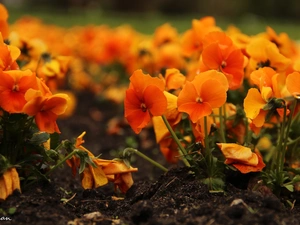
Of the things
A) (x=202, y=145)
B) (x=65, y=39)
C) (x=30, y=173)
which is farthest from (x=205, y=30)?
(x=65, y=39)

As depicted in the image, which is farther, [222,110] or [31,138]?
[222,110]

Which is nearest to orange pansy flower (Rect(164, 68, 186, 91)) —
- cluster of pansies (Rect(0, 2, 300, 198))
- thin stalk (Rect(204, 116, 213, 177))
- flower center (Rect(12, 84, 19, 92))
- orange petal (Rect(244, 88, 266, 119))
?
cluster of pansies (Rect(0, 2, 300, 198))

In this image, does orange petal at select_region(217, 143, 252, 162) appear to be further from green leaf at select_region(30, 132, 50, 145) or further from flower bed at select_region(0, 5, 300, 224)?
green leaf at select_region(30, 132, 50, 145)

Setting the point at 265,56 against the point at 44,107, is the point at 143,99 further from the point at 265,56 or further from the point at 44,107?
the point at 265,56

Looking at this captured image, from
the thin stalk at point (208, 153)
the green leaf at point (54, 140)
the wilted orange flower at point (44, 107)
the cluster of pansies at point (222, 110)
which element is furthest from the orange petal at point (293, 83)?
the green leaf at point (54, 140)

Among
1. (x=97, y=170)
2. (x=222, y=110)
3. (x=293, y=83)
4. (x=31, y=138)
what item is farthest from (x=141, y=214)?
Result: (x=222, y=110)

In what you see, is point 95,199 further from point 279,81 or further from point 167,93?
point 279,81
